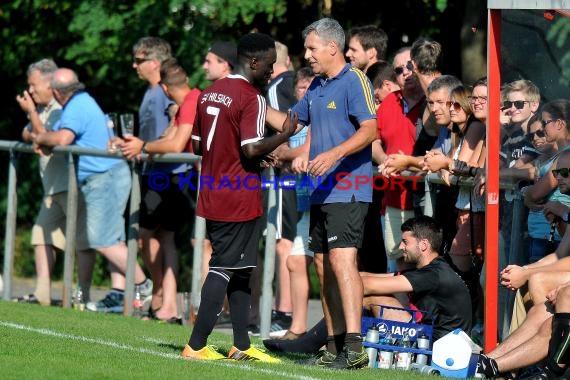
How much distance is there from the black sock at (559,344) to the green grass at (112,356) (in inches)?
34.2

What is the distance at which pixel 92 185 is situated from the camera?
13.3m

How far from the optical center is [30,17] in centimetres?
1812

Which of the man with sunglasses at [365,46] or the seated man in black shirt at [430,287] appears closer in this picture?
the seated man in black shirt at [430,287]

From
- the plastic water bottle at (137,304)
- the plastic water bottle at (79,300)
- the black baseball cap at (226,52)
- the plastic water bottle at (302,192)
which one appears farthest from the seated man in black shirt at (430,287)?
the plastic water bottle at (79,300)

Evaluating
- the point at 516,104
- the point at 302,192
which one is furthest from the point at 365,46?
the point at 516,104

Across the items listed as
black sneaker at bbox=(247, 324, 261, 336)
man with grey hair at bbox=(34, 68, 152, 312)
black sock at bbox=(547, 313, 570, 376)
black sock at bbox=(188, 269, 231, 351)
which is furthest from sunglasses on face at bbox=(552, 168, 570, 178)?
man with grey hair at bbox=(34, 68, 152, 312)

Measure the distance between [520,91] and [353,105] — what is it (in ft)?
3.64

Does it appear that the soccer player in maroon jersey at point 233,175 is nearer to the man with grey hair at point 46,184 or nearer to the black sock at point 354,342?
the black sock at point 354,342

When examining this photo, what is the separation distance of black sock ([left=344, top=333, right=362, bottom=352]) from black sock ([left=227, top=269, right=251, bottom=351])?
0.70 m

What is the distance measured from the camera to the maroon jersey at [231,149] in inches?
356

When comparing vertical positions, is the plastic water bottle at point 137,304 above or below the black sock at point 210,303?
below

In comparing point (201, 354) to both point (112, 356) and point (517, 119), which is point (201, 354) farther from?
point (517, 119)

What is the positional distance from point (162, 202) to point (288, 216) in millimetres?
1400

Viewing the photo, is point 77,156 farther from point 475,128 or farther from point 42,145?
point 475,128
